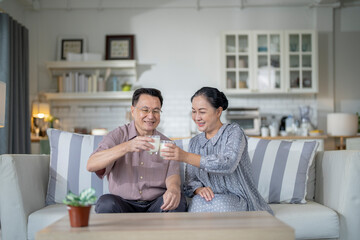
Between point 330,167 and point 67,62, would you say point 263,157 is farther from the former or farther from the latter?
point 67,62

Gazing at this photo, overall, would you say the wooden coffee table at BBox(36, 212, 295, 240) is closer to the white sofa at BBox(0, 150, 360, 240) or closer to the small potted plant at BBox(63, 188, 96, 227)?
the small potted plant at BBox(63, 188, 96, 227)

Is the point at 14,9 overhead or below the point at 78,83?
overhead

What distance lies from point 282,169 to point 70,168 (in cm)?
135

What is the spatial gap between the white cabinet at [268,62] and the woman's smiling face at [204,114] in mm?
3448

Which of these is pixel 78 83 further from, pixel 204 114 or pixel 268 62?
pixel 204 114

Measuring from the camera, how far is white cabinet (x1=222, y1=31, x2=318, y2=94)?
19.2ft

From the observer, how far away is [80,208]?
158 cm

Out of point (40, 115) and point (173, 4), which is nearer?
point (40, 115)

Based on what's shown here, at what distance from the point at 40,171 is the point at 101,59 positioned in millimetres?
3458

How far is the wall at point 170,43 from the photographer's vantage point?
607 centimetres

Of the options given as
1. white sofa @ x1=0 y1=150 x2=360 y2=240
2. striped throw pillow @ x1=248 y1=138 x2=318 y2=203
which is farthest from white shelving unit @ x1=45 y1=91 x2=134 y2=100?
white sofa @ x1=0 y1=150 x2=360 y2=240

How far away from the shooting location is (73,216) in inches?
62.4

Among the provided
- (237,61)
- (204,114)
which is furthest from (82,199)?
(237,61)

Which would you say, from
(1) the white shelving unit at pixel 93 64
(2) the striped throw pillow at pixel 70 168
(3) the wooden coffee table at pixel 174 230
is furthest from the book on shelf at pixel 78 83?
(3) the wooden coffee table at pixel 174 230
